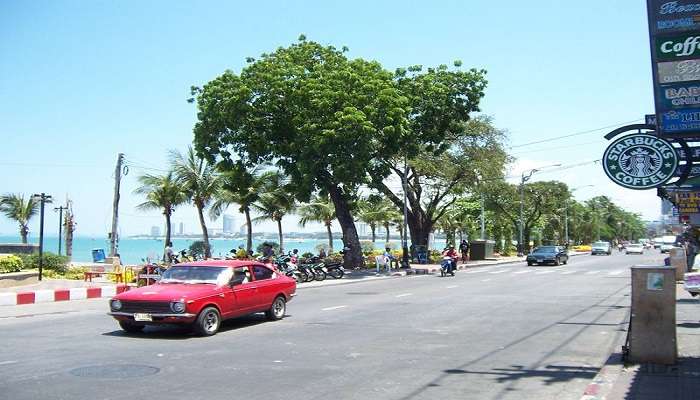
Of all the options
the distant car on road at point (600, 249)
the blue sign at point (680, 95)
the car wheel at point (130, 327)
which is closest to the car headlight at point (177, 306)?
the car wheel at point (130, 327)

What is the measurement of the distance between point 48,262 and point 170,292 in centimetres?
1839

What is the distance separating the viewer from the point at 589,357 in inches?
401

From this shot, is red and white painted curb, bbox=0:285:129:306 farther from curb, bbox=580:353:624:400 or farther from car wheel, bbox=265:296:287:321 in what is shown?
curb, bbox=580:353:624:400

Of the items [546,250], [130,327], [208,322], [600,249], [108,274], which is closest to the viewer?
[208,322]

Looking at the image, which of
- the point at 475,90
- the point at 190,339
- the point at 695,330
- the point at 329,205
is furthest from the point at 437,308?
the point at 329,205

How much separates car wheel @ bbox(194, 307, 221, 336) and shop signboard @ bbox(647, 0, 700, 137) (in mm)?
8020

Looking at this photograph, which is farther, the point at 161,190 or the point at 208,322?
the point at 161,190

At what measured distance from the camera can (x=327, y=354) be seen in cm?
1013

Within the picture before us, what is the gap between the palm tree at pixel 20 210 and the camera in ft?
140

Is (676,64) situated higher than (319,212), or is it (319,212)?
(319,212)

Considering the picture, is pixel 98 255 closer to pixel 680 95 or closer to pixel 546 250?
pixel 546 250

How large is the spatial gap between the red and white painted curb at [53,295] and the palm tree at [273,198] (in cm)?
2422

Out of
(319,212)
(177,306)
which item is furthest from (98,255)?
(177,306)

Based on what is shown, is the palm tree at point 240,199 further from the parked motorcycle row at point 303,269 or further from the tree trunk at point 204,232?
the parked motorcycle row at point 303,269
